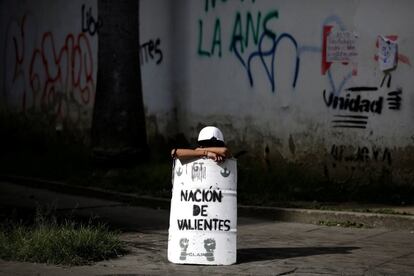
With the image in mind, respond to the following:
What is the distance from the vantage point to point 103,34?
12828mm

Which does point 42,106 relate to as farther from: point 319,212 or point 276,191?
Result: point 319,212

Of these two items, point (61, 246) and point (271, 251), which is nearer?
point (61, 246)

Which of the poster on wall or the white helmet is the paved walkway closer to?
the white helmet

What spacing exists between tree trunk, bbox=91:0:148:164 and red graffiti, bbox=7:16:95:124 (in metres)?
2.91

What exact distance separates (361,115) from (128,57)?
3.62m

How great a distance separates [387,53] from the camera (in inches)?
436

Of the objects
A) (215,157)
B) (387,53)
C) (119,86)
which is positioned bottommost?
(215,157)

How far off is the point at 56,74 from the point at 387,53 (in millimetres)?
7836

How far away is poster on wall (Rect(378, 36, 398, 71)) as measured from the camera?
1101 cm

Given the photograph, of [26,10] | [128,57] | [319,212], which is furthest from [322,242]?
[26,10]

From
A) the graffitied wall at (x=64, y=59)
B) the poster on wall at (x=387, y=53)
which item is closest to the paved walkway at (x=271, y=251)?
the poster on wall at (x=387, y=53)

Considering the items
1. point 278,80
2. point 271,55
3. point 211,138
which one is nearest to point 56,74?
point 271,55

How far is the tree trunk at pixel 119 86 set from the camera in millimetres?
12703

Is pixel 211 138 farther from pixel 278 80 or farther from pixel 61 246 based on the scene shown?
pixel 278 80
